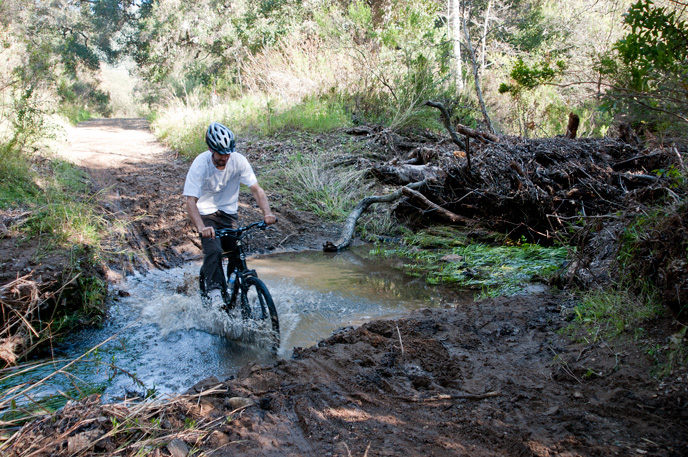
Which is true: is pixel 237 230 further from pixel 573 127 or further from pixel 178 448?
pixel 573 127

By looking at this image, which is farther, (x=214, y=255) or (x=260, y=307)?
(x=214, y=255)

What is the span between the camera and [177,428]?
9.08 ft

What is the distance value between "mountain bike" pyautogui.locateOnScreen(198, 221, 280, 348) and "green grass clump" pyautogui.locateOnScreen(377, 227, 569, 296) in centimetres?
272

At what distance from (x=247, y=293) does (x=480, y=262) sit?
3.62 m

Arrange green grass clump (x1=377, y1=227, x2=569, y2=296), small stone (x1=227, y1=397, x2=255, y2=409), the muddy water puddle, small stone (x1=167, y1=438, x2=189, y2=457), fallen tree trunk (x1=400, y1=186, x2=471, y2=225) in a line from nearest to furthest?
1. small stone (x1=167, y1=438, x2=189, y2=457)
2. small stone (x1=227, y1=397, x2=255, y2=409)
3. the muddy water puddle
4. green grass clump (x1=377, y1=227, x2=569, y2=296)
5. fallen tree trunk (x1=400, y1=186, x2=471, y2=225)

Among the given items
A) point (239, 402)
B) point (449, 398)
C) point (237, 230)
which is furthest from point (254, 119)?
point (449, 398)

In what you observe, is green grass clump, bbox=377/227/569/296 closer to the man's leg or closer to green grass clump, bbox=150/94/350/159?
the man's leg

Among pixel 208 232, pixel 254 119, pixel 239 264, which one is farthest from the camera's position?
pixel 254 119

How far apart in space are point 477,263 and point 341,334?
10.0 feet

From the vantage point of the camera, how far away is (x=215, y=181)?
4.75 m

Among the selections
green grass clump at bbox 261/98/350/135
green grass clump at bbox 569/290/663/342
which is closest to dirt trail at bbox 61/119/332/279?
green grass clump at bbox 261/98/350/135

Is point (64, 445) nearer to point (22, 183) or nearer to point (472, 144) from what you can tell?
point (22, 183)

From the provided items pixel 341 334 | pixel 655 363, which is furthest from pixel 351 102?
pixel 655 363

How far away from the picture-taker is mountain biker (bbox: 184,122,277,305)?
4.41 meters
